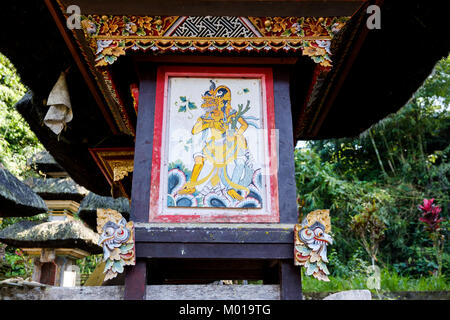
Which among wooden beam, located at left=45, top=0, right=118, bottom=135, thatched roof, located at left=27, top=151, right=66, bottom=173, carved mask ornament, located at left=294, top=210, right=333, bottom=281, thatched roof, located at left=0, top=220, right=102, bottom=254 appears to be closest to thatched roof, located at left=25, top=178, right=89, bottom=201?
thatched roof, located at left=27, top=151, right=66, bottom=173

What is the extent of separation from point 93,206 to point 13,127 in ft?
18.5

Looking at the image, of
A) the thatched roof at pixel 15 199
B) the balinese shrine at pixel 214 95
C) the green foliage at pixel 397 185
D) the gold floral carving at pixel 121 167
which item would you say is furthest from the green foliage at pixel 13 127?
the green foliage at pixel 397 185

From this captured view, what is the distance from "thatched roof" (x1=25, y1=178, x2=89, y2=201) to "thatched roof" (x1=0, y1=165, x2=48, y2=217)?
511cm

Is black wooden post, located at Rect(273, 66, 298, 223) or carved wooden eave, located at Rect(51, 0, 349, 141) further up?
carved wooden eave, located at Rect(51, 0, 349, 141)

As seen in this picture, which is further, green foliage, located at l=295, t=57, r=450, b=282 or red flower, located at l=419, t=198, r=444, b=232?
green foliage, located at l=295, t=57, r=450, b=282

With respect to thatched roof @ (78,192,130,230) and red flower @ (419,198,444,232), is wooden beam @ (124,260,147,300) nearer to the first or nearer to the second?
red flower @ (419,198,444,232)

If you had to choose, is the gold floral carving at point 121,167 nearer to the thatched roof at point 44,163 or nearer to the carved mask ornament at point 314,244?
the carved mask ornament at point 314,244

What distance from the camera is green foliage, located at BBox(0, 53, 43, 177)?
1303 cm

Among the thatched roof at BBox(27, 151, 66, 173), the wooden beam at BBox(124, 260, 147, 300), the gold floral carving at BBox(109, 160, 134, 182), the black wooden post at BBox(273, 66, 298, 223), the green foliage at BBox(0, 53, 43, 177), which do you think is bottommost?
the wooden beam at BBox(124, 260, 147, 300)

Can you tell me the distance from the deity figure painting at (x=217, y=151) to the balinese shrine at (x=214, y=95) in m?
0.01

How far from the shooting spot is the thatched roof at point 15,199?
20.2 ft

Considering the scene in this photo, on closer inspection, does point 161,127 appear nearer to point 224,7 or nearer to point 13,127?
point 224,7
